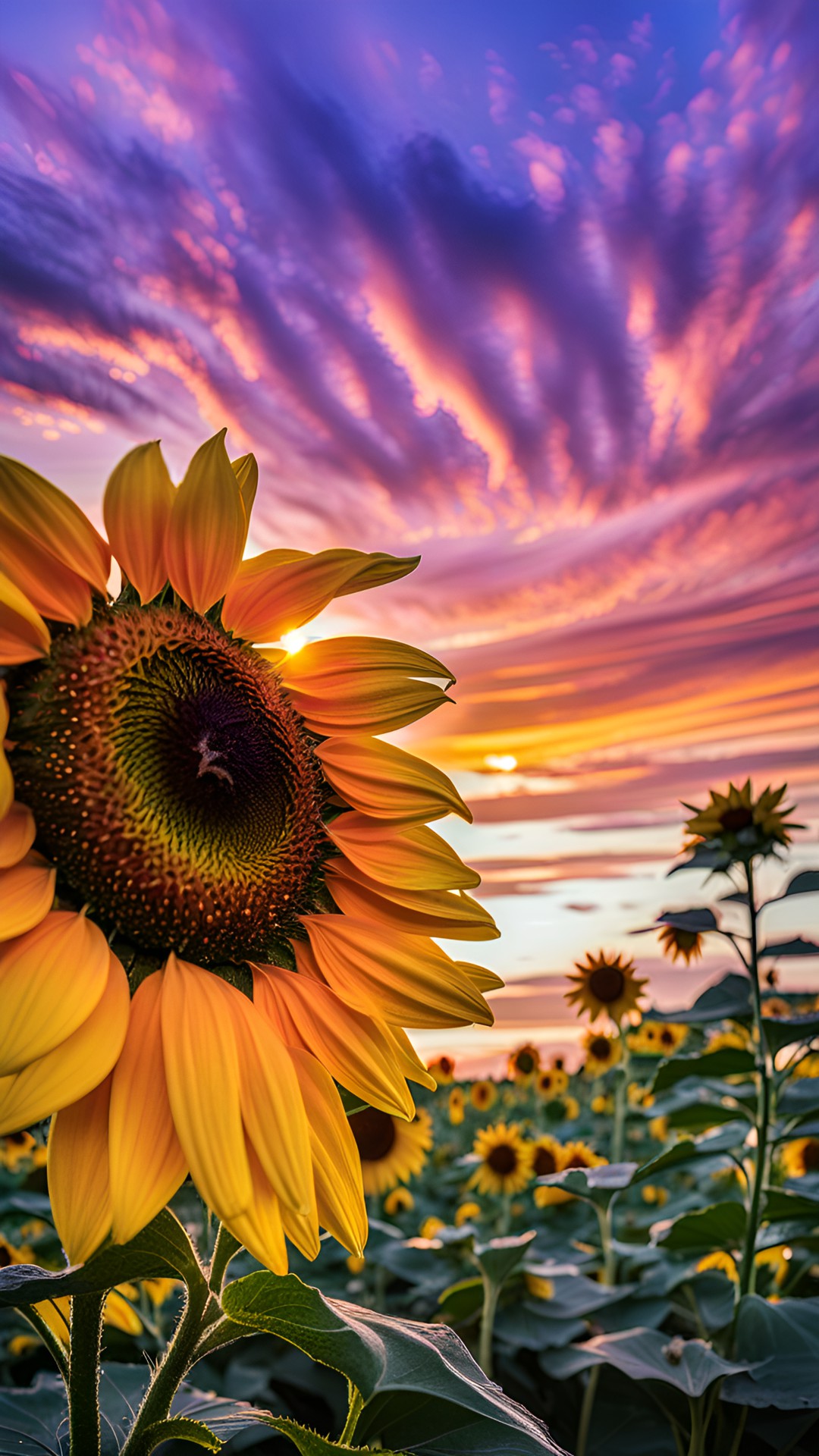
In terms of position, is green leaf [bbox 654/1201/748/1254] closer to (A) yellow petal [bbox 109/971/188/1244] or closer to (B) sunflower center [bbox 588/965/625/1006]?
(A) yellow petal [bbox 109/971/188/1244]

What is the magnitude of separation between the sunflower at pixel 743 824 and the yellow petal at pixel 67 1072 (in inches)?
85.4

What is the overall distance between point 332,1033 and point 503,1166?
4.34 m

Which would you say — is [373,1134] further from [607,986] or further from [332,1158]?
[332,1158]

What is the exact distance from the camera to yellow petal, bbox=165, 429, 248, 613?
1.00 m

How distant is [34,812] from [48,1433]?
0.85 meters

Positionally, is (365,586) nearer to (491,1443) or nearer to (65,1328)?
(491,1443)

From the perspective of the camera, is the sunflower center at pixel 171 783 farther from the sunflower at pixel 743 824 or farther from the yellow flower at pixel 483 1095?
the yellow flower at pixel 483 1095

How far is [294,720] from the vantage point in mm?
1156

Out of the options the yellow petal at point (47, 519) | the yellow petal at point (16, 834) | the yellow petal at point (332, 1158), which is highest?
the yellow petal at point (47, 519)

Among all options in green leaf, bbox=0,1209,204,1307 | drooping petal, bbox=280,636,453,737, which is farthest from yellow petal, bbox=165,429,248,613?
green leaf, bbox=0,1209,204,1307

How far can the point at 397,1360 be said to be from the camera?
0.86m

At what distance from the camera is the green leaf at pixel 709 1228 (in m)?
2.36

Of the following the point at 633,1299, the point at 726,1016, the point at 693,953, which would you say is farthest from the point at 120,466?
the point at 693,953

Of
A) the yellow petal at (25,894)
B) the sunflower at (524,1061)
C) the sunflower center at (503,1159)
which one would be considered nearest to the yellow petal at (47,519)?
the yellow petal at (25,894)
